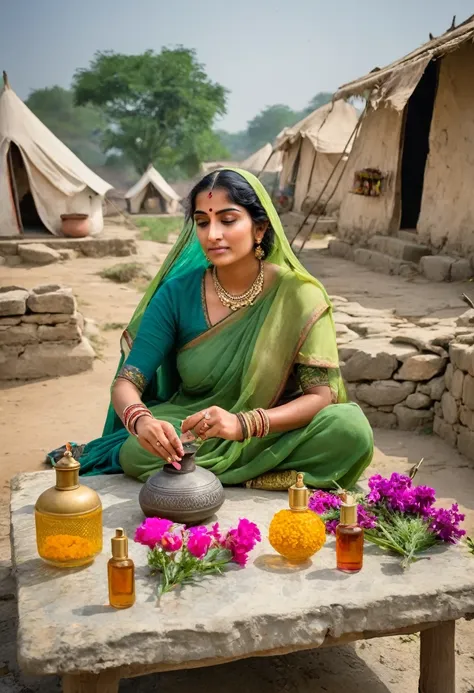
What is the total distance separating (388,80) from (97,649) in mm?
7863

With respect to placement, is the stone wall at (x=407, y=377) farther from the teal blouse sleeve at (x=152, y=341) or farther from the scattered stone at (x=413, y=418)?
the teal blouse sleeve at (x=152, y=341)

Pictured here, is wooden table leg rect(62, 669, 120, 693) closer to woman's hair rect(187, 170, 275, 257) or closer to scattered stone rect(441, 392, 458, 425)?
woman's hair rect(187, 170, 275, 257)

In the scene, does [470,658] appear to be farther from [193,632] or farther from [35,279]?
[35,279]

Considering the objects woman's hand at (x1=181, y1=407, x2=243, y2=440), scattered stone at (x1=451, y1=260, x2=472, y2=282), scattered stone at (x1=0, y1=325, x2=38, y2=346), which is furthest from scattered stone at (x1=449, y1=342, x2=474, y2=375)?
scattered stone at (x1=451, y1=260, x2=472, y2=282)

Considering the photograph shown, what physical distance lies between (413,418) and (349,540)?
3.03m

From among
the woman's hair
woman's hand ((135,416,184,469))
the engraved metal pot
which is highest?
the woman's hair

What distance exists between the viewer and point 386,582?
6.77 ft

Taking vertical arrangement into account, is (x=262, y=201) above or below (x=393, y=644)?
above

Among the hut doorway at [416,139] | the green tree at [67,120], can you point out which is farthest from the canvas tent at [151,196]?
the green tree at [67,120]

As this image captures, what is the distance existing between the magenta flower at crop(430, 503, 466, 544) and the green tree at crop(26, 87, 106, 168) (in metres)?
52.3

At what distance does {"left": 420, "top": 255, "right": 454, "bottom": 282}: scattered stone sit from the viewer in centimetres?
827

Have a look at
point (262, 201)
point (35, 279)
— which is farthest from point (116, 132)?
point (262, 201)

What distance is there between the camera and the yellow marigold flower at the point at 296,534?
6.83 feet

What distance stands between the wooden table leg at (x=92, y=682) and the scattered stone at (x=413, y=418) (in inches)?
135
